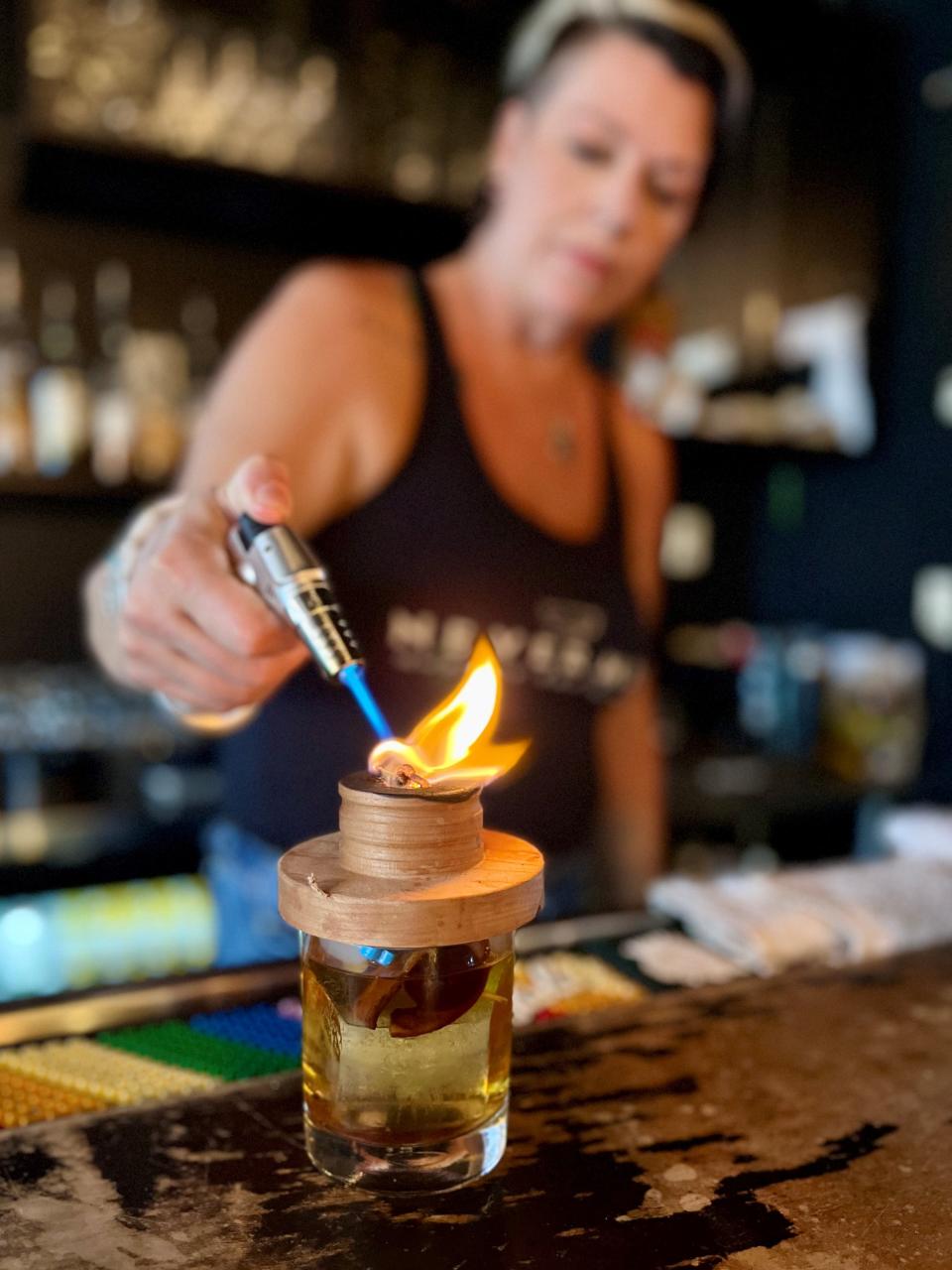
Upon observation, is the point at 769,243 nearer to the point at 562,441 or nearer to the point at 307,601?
the point at 562,441

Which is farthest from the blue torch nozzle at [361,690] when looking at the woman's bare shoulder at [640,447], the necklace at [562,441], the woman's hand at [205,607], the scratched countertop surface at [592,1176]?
the woman's bare shoulder at [640,447]

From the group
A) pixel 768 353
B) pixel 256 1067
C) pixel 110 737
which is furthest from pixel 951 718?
pixel 256 1067

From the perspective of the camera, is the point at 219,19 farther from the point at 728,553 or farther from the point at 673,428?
the point at 728,553

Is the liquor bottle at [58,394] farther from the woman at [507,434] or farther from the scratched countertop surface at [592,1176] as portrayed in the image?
the scratched countertop surface at [592,1176]

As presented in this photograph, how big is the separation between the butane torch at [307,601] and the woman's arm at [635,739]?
1027 millimetres

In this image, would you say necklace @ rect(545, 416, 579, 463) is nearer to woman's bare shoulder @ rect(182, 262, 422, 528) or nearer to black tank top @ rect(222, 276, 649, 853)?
black tank top @ rect(222, 276, 649, 853)

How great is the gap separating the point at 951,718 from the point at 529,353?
1.74 meters

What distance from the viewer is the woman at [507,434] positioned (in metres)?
1.27

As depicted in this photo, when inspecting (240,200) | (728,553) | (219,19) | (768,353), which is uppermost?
(219,19)

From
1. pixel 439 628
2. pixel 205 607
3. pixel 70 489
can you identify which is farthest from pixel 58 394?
pixel 205 607

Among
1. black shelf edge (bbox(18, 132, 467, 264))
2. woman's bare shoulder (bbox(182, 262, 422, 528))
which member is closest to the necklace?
woman's bare shoulder (bbox(182, 262, 422, 528))

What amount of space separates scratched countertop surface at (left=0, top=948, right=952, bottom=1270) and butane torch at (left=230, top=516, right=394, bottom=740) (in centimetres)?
25

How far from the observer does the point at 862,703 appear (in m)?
2.76

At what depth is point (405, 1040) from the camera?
0.53m
